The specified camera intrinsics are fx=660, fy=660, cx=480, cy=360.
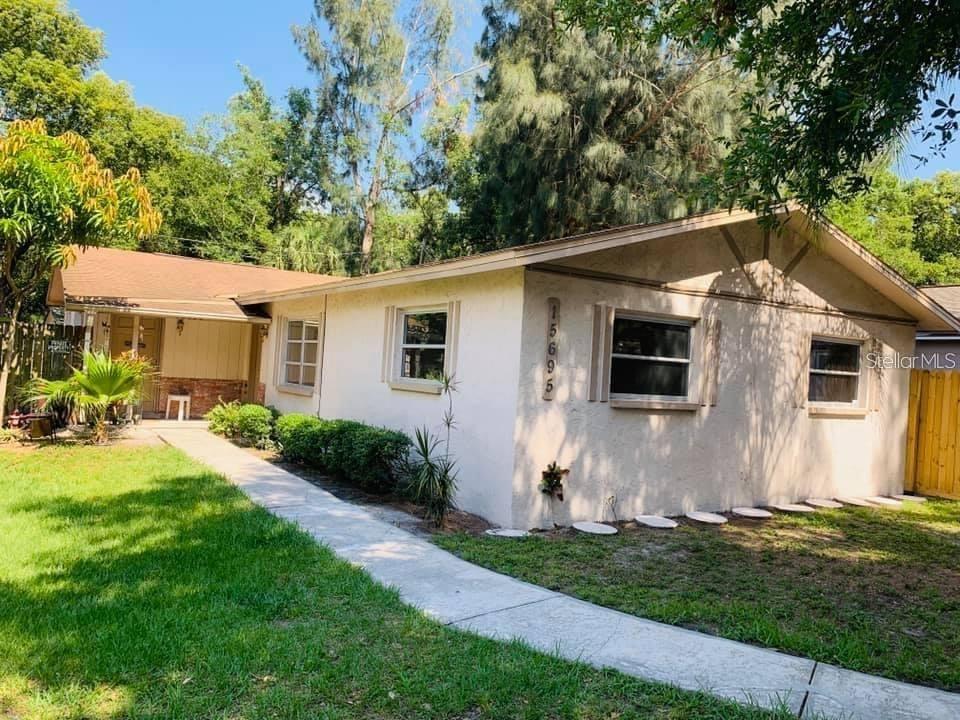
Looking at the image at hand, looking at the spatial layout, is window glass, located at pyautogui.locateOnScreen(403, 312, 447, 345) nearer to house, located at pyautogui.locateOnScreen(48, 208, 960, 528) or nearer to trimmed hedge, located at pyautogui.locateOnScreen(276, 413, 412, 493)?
house, located at pyautogui.locateOnScreen(48, 208, 960, 528)

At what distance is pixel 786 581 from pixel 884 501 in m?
5.85

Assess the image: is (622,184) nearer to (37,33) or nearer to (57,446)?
(57,446)

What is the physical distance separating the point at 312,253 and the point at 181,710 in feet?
82.0

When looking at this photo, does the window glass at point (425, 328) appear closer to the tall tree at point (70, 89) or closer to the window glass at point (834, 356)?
the window glass at point (834, 356)

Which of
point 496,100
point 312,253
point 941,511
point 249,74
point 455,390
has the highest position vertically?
point 249,74

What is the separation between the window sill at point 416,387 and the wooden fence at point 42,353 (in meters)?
7.38

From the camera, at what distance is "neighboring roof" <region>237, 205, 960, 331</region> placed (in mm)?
6734

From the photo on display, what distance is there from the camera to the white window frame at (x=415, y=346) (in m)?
8.23

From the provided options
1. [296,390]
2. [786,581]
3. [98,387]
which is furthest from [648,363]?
[98,387]

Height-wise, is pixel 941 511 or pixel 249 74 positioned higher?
pixel 249 74

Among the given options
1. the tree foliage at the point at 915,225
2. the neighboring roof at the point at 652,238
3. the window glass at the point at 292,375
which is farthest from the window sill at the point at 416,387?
the tree foliage at the point at 915,225

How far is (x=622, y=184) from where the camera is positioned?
17641mm

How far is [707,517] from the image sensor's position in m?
8.36

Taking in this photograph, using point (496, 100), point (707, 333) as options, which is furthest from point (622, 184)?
point (707, 333)
